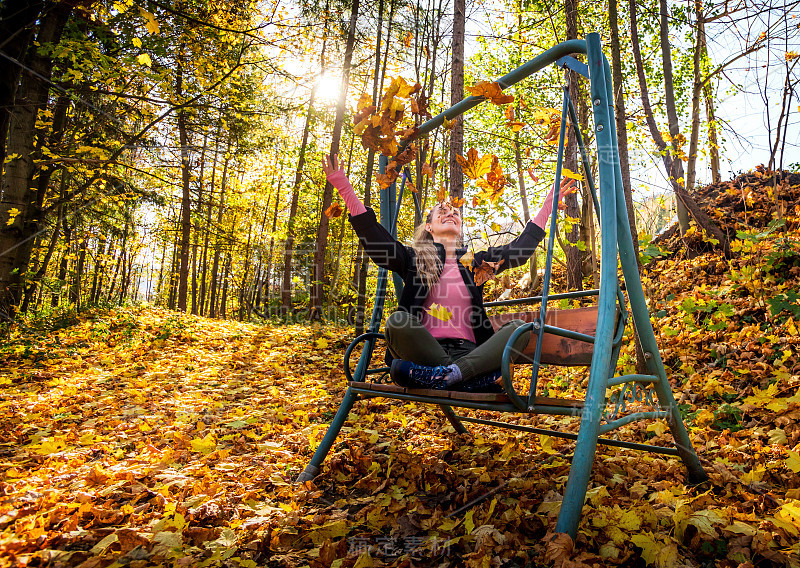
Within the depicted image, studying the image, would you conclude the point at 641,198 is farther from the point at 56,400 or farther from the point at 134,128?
the point at 134,128

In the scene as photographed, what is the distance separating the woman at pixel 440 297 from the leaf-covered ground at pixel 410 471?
1.92ft

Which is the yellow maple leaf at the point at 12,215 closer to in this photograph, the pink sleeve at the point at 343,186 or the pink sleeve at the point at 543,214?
the pink sleeve at the point at 343,186

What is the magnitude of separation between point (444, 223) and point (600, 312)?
1282mm

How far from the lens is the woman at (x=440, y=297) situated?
7.03 ft

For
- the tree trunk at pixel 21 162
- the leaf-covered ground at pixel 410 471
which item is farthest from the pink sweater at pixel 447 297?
the tree trunk at pixel 21 162

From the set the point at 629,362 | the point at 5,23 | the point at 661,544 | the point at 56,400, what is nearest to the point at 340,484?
the point at 661,544

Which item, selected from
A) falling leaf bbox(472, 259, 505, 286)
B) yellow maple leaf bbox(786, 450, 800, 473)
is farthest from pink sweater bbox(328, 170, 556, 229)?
yellow maple leaf bbox(786, 450, 800, 473)

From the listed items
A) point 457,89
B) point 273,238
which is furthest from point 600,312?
point 273,238

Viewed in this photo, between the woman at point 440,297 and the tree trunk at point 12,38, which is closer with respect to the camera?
the woman at point 440,297

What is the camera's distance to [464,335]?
8.39 feet

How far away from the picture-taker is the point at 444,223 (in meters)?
2.88

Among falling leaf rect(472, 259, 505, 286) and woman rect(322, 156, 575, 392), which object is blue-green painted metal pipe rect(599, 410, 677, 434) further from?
falling leaf rect(472, 259, 505, 286)

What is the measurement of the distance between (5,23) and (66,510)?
138 inches

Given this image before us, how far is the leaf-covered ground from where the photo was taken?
167 cm
